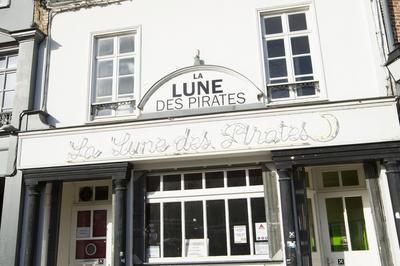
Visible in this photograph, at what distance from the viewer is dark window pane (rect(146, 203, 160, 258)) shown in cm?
771

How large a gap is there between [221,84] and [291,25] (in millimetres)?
1912

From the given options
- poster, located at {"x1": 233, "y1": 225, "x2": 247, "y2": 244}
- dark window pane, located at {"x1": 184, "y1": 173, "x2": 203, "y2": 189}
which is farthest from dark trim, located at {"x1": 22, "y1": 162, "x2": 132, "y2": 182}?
poster, located at {"x1": 233, "y1": 225, "x2": 247, "y2": 244}

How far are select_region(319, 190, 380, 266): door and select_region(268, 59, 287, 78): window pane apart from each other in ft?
8.31

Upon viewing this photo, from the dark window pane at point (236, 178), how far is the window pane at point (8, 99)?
514cm

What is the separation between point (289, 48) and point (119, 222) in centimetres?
472

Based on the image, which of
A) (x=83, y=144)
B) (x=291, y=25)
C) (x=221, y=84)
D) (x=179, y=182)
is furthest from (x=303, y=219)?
(x=83, y=144)

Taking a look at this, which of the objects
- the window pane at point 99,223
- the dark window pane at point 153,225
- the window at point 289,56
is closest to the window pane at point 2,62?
the window pane at point 99,223

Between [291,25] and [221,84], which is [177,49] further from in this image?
[291,25]

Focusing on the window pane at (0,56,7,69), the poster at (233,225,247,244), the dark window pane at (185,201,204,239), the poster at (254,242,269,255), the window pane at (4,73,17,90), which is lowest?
the poster at (254,242,269,255)

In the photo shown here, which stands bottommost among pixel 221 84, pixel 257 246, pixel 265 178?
pixel 257 246

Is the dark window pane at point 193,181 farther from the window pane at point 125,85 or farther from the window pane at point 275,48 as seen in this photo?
the window pane at point 275,48

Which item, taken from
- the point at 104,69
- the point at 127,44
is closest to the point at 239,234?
the point at 104,69

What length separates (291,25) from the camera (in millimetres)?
8180

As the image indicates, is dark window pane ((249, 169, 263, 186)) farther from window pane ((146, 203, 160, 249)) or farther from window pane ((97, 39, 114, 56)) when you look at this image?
window pane ((97, 39, 114, 56))
